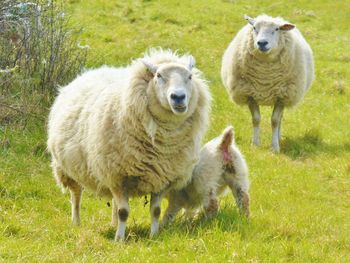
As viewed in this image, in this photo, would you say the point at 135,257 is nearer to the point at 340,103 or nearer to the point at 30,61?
the point at 30,61

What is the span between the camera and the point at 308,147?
10.2 meters

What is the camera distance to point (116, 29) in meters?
16.5

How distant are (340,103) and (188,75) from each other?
8.22 m

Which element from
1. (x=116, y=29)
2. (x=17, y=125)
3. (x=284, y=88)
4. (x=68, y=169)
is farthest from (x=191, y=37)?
(x=68, y=169)

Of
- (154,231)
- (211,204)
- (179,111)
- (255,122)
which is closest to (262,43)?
(255,122)

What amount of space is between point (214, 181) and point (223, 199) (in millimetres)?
1207

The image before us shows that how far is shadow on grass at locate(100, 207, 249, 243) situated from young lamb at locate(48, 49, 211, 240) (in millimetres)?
181

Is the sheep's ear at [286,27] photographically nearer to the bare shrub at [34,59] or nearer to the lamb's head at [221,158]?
the bare shrub at [34,59]

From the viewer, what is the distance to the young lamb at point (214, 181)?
608 cm

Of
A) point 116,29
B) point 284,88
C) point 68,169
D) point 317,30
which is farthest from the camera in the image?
point 317,30

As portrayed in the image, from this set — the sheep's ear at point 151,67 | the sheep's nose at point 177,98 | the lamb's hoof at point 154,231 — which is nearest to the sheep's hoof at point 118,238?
the lamb's hoof at point 154,231

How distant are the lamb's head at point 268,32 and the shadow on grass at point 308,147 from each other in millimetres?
1603

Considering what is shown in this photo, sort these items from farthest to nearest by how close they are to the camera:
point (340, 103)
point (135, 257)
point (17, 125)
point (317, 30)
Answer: point (317, 30) < point (340, 103) < point (17, 125) < point (135, 257)

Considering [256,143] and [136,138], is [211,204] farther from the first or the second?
[256,143]
